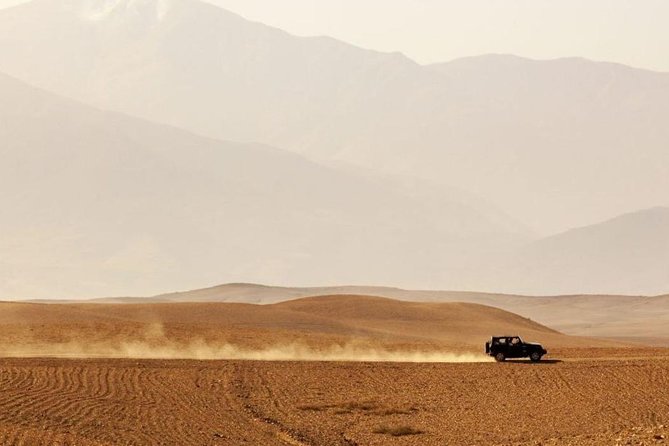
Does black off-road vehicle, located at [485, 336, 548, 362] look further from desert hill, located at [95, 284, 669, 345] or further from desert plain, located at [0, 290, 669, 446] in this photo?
desert hill, located at [95, 284, 669, 345]

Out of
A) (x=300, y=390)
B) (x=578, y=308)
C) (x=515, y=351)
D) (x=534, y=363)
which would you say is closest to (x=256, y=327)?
(x=515, y=351)

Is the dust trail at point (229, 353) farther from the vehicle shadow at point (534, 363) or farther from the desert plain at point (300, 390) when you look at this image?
the vehicle shadow at point (534, 363)

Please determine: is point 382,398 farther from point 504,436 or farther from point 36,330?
point 36,330

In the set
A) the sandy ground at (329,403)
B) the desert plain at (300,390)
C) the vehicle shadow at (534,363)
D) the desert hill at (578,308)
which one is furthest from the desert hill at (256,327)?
the desert hill at (578,308)

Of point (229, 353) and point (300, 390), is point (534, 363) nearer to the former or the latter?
point (300, 390)

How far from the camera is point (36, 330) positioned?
67312 mm

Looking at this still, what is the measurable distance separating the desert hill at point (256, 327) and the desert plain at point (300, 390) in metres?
0.30

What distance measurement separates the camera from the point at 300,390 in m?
46.5

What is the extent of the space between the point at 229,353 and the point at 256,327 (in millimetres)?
16472

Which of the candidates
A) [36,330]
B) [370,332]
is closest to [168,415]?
[36,330]

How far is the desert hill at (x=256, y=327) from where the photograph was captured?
6438cm

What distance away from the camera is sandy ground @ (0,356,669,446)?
36312 millimetres

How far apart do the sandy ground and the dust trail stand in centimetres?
501

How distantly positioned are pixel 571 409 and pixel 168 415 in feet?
46.8
